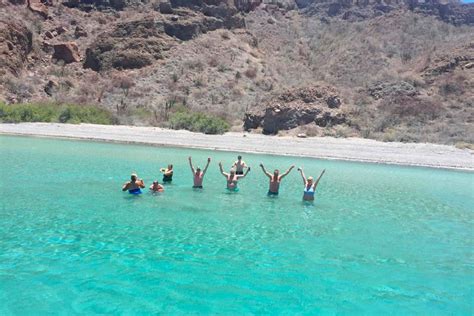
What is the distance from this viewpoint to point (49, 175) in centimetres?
1359

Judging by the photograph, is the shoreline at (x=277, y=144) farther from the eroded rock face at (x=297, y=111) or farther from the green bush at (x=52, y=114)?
the green bush at (x=52, y=114)

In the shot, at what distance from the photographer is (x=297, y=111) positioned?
29.8m

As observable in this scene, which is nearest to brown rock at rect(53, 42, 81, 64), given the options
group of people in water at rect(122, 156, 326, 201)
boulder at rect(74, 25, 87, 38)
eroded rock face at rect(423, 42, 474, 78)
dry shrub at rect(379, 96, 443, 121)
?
boulder at rect(74, 25, 87, 38)

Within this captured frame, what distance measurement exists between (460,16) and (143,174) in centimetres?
6211

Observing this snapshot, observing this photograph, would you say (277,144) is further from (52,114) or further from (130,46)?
(130,46)

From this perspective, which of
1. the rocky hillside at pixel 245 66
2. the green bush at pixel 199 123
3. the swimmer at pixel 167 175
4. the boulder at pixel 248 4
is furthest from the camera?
the boulder at pixel 248 4

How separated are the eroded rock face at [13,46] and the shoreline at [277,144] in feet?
45.1

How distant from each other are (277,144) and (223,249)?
60.7 feet

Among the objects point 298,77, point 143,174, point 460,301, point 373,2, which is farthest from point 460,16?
point 460,301

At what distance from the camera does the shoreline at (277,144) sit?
23297mm

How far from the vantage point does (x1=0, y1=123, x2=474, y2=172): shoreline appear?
2330cm

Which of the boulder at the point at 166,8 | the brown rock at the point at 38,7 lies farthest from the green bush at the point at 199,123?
the brown rock at the point at 38,7

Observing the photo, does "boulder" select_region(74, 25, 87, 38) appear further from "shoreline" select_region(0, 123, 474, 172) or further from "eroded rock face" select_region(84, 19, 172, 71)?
"shoreline" select_region(0, 123, 474, 172)

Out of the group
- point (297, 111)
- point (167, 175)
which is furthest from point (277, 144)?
point (167, 175)
